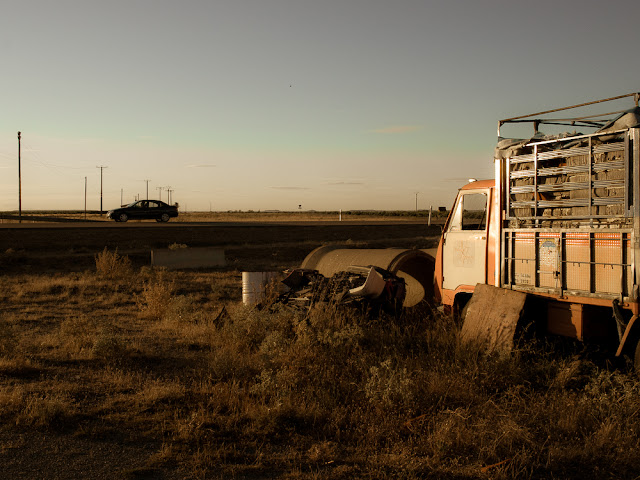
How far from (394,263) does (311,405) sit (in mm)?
5487

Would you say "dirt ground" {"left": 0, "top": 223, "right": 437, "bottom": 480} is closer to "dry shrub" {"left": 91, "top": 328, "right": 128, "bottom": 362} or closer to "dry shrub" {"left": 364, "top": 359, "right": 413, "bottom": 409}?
"dry shrub" {"left": 91, "top": 328, "right": 128, "bottom": 362}

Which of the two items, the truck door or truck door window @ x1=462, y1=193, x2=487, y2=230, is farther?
truck door window @ x1=462, y1=193, x2=487, y2=230

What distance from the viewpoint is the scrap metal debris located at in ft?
30.7

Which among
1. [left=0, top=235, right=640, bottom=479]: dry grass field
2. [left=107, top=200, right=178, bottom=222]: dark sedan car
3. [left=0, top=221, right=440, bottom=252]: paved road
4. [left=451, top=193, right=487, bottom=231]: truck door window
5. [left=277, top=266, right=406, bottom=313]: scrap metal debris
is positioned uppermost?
[left=107, top=200, right=178, bottom=222]: dark sedan car

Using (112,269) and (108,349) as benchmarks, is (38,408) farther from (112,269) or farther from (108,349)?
(112,269)

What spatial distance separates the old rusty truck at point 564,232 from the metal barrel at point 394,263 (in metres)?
2.32

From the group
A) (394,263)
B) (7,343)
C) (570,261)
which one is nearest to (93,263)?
(7,343)

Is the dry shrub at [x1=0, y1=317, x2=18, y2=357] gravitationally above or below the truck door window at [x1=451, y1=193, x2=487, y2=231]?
below

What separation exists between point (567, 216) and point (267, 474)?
4486 millimetres

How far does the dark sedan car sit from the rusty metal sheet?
40.5m

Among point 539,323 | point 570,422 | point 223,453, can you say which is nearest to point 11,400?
point 223,453

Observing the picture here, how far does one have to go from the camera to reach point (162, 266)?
21.1 meters

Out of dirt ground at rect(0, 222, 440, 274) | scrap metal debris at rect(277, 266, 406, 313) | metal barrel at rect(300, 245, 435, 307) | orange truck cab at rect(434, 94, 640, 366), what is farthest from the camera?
dirt ground at rect(0, 222, 440, 274)

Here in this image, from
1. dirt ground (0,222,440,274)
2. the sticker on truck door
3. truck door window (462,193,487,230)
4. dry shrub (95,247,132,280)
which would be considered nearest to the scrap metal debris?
the sticker on truck door
